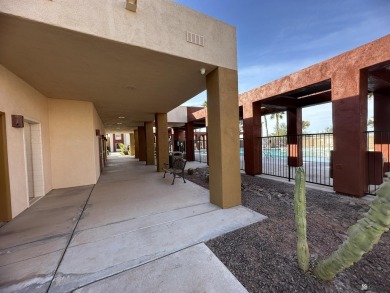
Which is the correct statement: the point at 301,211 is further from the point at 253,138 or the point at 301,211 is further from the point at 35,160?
the point at 35,160

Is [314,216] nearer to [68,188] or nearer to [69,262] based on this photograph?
[69,262]

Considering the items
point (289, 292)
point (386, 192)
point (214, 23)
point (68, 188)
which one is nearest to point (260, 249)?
point (289, 292)

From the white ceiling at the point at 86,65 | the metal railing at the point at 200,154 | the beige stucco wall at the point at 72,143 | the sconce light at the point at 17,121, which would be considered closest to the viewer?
the white ceiling at the point at 86,65

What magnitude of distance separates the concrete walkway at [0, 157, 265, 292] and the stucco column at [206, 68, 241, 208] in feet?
1.47

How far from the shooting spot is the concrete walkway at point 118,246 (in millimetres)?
2066

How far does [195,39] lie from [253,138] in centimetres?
539

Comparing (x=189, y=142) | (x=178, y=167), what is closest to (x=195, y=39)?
(x=178, y=167)

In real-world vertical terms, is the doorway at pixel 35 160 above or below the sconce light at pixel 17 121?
below

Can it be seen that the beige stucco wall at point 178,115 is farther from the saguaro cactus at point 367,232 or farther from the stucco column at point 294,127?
the saguaro cactus at point 367,232

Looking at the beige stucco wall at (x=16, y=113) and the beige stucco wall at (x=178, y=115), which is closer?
the beige stucco wall at (x=16, y=113)

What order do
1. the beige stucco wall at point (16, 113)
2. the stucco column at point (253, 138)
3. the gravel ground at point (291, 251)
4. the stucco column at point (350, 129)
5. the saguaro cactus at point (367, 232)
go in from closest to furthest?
the saguaro cactus at point (367, 232) → the gravel ground at point (291, 251) → the beige stucco wall at point (16, 113) → the stucco column at point (350, 129) → the stucco column at point (253, 138)

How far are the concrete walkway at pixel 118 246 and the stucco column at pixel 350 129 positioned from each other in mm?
3148

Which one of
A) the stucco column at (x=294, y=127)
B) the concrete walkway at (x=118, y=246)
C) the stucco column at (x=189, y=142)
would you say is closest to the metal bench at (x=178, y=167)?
the concrete walkway at (x=118, y=246)

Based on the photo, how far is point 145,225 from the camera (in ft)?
11.3
